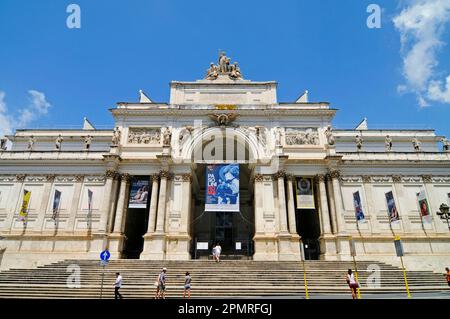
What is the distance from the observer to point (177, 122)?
3036 cm

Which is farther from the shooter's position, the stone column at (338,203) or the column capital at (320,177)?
the column capital at (320,177)

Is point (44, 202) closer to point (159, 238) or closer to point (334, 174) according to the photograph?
point (159, 238)

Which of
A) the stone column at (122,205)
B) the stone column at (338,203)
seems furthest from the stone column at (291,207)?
the stone column at (122,205)

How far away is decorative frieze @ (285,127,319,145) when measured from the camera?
29.8 metres

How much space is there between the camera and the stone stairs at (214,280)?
16484 millimetres

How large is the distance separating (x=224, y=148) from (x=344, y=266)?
16.7m

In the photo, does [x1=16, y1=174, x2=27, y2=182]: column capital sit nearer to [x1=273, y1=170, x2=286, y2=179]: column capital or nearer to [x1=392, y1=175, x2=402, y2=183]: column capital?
[x1=273, y1=170, x2=286, y2=179]: column capital

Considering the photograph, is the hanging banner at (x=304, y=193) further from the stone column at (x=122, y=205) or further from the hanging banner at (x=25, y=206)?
the hanging banner at (x=25, y=206)

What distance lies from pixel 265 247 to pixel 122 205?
1376 centimetres

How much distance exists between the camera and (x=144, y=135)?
30.1 meters

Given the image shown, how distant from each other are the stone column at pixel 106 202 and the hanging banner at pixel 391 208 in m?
25.7

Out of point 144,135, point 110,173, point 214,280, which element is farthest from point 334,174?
point 110,173
